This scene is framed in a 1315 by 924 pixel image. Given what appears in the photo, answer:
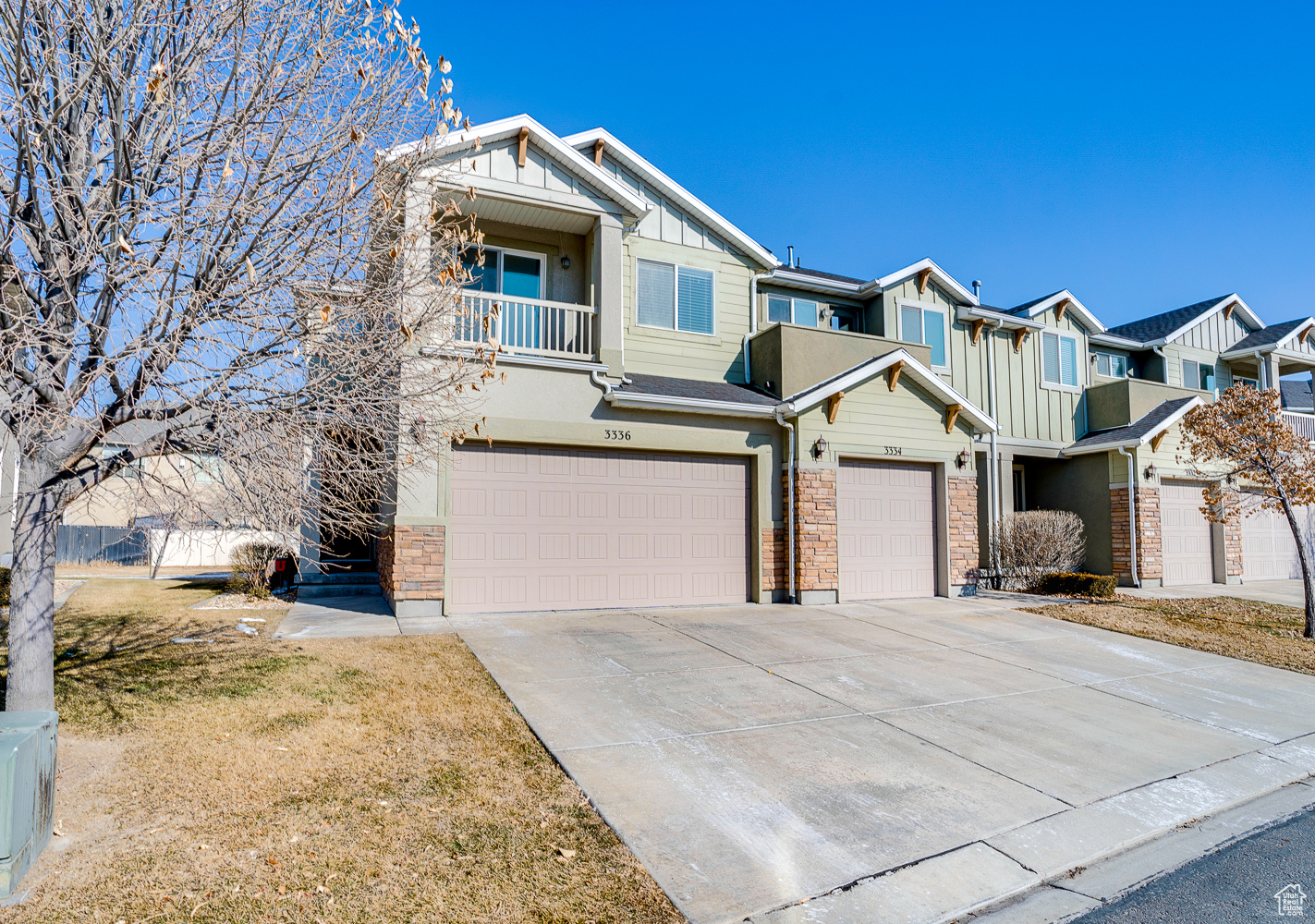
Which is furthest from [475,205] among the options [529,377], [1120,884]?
[1120,884]

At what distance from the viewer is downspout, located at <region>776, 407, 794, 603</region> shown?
12734mm

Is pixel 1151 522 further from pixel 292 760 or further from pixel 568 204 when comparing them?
pixel 292 760

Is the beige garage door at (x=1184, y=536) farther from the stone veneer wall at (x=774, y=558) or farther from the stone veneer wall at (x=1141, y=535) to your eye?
the stone veneer wall at (x=774, y=558)

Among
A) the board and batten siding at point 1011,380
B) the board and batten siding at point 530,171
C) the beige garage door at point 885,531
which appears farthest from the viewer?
the board and batten siding at point 1011,380

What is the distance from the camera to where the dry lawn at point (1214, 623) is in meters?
9.93

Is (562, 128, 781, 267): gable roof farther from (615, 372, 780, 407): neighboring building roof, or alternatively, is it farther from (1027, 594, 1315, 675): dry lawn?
(1027, 594, 1315, 675): dry lawn

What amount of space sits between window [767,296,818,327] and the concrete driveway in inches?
313

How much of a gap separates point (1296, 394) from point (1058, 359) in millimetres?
17154

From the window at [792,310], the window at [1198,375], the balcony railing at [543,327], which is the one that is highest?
the window at [792,310]

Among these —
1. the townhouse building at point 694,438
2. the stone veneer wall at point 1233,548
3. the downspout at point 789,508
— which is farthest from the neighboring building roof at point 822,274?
the stone veneer wall at point 1233,548

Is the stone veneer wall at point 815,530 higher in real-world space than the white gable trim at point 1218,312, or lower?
lower

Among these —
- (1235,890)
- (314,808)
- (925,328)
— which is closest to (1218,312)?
(925,328)

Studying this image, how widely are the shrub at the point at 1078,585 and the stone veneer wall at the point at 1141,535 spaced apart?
206 cm

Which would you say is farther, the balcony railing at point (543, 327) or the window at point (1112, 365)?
the window at point (1112, 365)
